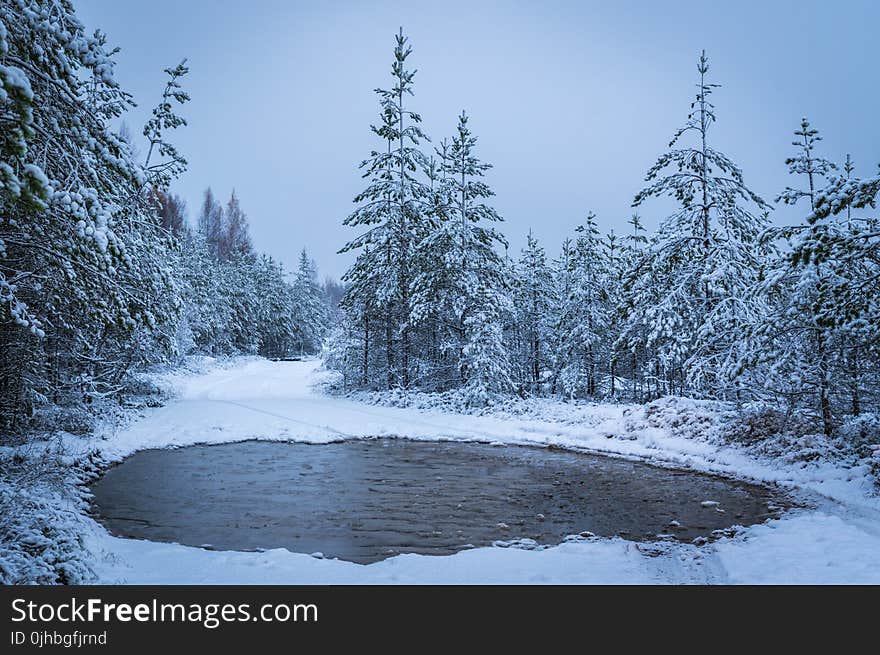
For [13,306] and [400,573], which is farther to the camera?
[13,306]

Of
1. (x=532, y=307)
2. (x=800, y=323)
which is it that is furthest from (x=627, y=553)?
(x=532, y=307)

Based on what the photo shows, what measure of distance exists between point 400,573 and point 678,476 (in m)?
8.08

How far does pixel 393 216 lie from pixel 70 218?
17.8m

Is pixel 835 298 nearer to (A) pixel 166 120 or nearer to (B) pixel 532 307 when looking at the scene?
(A) pixel 166 120

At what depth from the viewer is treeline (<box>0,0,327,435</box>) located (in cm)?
635

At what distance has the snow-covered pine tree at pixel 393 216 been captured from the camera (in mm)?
24531

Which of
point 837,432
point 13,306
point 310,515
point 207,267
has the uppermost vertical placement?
point 207,267

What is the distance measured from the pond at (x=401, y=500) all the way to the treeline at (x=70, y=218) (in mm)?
3170

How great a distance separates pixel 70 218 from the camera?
23.9 ft

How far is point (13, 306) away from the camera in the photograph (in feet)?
25.1

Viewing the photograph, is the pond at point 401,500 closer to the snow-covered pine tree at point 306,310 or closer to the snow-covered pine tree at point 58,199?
the snow-covered pine tree at point 58,199

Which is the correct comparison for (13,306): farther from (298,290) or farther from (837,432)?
(298,290)

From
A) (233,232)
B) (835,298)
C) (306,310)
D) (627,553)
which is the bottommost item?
(627,553)

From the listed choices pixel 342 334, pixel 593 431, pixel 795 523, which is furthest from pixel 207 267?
pixel 795 523
